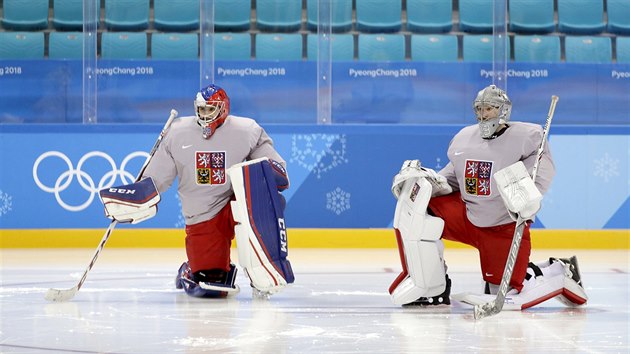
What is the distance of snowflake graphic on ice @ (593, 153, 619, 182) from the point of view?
7.95 meters

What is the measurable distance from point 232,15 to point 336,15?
2.46 ft

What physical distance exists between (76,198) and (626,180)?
12.8 feet

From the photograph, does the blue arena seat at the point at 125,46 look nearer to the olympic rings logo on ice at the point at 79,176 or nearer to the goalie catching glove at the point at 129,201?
the olympic rings logo on ice at the point at 79,176

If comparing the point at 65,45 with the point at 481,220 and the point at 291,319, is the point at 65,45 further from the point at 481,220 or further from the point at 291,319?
the point at 291,319

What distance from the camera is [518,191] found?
14.6 feet

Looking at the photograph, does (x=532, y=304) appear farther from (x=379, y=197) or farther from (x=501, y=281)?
(x=379, y=197)

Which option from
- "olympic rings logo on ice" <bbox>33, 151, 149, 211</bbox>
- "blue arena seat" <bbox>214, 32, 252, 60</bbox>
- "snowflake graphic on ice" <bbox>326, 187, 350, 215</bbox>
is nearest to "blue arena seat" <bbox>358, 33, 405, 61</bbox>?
"blue arena seat" <bbox>214, 32, 252, 60</bbox>

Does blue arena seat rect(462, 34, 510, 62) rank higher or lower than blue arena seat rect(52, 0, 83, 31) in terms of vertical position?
lower

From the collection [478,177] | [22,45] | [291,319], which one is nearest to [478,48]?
[22,45]

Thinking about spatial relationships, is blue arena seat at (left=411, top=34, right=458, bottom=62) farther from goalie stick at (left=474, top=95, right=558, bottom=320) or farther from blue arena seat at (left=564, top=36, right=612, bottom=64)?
goalie stick at (left=474, top=95, right=558, bottom=320)

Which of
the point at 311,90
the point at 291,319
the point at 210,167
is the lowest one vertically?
the point at 291,319

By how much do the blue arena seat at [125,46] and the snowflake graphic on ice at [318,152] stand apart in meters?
1.26

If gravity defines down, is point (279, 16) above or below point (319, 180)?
above

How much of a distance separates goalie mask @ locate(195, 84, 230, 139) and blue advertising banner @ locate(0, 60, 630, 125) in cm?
272
